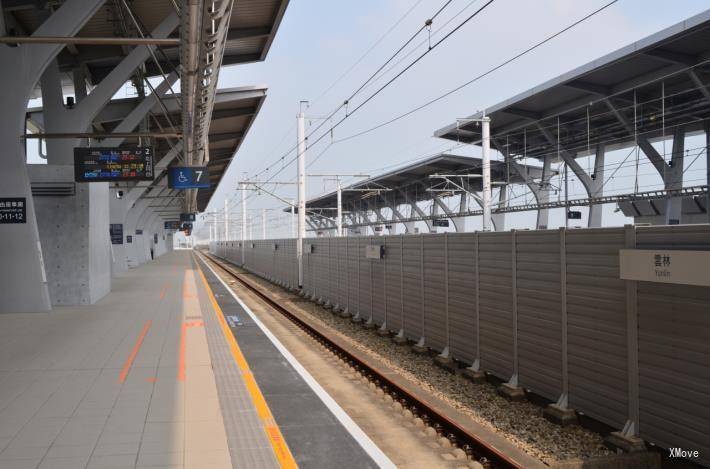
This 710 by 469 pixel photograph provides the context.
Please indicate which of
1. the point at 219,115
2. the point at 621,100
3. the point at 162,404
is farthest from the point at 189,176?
the point at 621,100

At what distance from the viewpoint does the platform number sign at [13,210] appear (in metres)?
12.2

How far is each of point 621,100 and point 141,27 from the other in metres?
17.6

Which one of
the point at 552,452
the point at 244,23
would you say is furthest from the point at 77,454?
the point at 244,23

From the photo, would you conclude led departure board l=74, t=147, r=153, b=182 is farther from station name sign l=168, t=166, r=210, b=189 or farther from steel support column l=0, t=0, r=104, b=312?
station name sign l=168, t=166, r=210, b=189

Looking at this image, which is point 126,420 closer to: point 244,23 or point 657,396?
point 657,396

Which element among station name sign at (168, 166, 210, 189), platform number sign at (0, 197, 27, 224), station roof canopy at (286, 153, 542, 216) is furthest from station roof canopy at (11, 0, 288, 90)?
station roof canopy at (286, 153, 542, 216)

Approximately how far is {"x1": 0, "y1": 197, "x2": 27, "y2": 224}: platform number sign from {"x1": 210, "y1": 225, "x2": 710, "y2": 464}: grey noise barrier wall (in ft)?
29.2

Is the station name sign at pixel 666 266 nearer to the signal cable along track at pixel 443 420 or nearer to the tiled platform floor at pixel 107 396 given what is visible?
the signal cable along track at pixel 443 420

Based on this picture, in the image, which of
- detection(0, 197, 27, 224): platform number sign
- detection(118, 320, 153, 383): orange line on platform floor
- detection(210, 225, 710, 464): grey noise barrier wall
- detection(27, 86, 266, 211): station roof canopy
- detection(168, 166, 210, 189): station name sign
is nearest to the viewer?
detection(210, 225, 710, 464): grey noise barrier wall

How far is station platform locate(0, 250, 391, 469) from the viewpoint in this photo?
15.3 feet

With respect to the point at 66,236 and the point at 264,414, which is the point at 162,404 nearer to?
the point at 264,414

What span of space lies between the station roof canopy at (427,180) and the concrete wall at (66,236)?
16640 mm

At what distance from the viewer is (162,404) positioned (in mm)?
6078

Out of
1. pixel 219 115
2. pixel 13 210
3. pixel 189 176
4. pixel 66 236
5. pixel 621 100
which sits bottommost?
pixel 66 236
